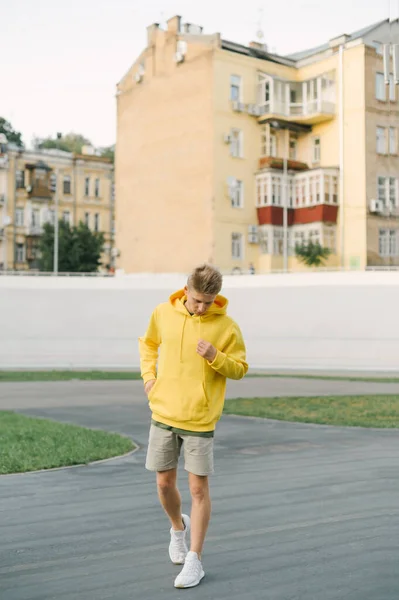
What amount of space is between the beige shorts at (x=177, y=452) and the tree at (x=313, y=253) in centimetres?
3731

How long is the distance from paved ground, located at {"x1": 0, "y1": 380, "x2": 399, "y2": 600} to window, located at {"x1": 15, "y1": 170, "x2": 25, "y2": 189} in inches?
2065

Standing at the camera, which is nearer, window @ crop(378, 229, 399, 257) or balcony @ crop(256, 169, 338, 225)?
window @ crop(378, 229, 399, 257)

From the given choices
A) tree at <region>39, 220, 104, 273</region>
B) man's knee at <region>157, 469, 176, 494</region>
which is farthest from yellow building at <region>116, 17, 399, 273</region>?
man's knee at <region>157, 469, 176, 494</region>

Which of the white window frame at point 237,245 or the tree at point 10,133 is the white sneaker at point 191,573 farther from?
the tree at point 10,133

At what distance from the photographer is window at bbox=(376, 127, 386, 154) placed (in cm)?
4200

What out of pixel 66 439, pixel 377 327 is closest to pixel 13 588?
pixel 66 439

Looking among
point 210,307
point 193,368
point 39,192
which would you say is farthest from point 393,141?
point 193,368

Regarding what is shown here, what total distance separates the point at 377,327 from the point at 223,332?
27305 millimetres

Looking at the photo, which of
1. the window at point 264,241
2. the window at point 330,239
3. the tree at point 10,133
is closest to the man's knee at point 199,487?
the window at point 330,239

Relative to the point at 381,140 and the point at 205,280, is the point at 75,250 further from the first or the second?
the point at 205,280

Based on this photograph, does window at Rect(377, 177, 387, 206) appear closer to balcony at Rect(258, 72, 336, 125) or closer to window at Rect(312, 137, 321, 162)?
window at Rect(312, 137, 321, 162)

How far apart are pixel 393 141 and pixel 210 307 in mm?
40014

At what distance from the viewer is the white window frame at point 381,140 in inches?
1651

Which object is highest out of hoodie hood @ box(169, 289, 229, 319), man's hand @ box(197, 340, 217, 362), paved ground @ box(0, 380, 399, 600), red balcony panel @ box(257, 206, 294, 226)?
red balcony panel @ box(257, 206, 294, 226)
